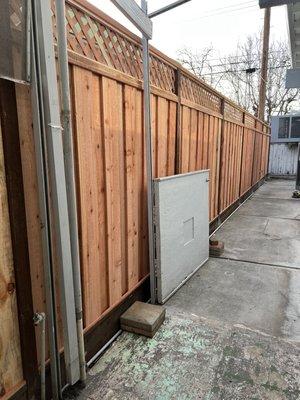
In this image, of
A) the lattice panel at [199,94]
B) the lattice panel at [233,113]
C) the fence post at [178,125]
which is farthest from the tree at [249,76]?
the fence post at [178,125]

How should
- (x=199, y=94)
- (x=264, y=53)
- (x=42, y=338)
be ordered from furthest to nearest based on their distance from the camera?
(x=264, y=53), (x=199, y=94), (x=42, y=338)

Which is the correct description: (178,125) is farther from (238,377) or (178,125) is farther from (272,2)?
(238,377)

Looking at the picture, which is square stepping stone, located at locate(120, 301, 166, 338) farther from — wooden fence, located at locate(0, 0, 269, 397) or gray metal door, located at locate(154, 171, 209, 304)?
gray metal door, located at locate(154, 171, 209, 304)

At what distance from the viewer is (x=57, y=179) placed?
1.55 meters

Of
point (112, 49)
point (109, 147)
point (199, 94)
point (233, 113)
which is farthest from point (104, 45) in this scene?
point (233, 113)

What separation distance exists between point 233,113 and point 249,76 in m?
14.5

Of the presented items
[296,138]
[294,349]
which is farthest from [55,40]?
[296,138]

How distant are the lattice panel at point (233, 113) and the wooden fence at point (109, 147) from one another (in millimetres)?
2227

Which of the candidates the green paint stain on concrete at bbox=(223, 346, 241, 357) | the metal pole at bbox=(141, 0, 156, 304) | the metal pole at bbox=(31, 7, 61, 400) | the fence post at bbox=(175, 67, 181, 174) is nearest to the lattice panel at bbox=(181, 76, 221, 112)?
the fence post at bbox=(175, 67, 181, 174)

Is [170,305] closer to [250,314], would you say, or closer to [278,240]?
[250,314]

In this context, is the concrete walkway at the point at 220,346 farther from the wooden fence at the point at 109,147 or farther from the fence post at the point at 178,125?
the fence post at the point at 178,125

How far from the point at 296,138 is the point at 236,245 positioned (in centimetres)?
1240

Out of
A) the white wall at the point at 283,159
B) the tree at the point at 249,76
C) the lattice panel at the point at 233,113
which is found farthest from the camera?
the tree at the point at 249,76

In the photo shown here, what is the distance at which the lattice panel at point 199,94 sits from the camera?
3586mm
